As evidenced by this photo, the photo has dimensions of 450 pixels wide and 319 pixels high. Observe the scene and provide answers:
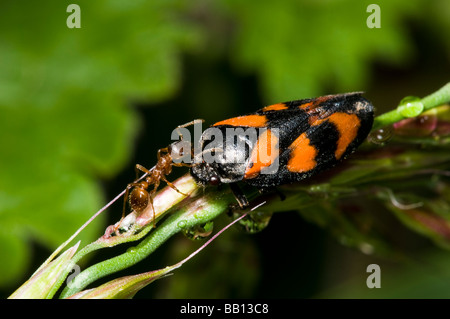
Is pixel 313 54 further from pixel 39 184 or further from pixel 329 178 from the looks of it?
pixel 329 178

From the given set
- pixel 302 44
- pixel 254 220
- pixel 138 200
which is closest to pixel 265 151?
pixel 254 220

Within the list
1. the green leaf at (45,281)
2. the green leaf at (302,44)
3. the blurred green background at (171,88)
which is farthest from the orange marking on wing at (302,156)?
the green leaf at (302,44)

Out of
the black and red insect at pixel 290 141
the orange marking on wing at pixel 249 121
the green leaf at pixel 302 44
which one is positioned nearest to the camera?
the black and red insect at pixel 290 141

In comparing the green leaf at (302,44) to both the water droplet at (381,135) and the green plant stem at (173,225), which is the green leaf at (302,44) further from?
the green plant stem at (173,225)

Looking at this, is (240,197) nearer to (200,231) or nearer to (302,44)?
(200,231)

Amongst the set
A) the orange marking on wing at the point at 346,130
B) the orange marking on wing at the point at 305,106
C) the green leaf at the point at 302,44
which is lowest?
the orange marking on wing at the point at 346,130

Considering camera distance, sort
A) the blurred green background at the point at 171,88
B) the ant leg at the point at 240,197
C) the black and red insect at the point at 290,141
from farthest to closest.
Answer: the blurred green background at the point at 171,88 < the black and red insect at the point at 290,141 < the ant leg at the point at 240,197
